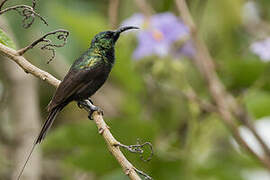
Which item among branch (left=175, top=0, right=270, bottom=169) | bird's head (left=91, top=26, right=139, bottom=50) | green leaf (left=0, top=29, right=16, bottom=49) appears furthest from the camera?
branch (left=175, top=0, right=270, bottom=169)

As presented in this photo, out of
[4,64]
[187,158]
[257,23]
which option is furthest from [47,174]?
[257,23]

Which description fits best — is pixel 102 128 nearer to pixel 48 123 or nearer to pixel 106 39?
pixel 48 123

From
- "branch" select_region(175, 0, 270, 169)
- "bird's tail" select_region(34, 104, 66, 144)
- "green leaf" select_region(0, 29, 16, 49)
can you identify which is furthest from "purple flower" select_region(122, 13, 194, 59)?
"green leaf" select_region(0, 29, 16, 49)

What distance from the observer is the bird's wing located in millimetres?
1929

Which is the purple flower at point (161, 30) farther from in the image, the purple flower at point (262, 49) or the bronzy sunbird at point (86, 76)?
the bronzy sunbird at point (86, 76)

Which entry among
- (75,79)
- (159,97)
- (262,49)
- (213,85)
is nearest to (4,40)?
(75,79)

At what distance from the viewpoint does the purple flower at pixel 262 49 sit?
11.3ft

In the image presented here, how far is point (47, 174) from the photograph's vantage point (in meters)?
4.24

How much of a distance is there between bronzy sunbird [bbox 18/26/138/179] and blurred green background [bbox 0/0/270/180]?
1004 mm

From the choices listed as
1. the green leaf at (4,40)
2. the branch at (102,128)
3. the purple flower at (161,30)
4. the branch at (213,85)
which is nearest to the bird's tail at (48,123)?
the branch at (102,128)

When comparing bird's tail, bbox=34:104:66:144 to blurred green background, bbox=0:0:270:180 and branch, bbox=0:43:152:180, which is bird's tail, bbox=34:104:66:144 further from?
blurred green background, bbox=0:0:270:180

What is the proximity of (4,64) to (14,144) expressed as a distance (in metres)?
0.51

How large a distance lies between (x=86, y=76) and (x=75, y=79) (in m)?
0.06

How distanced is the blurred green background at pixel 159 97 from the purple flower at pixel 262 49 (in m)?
0.07
